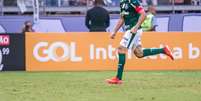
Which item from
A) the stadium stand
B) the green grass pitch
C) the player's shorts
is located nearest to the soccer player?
the player's shorts

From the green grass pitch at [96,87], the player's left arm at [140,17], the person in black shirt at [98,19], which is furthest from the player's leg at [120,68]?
the person in black shirt at [98,19]

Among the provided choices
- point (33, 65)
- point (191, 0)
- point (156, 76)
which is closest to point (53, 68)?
point (33, 65)

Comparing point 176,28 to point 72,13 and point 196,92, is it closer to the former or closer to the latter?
point 72,13

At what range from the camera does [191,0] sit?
2658 cm

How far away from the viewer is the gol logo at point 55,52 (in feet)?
54.1

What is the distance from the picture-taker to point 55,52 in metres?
16.5

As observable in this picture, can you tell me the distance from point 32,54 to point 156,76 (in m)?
3.37

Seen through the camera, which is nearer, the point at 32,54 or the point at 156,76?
the point at 156,76

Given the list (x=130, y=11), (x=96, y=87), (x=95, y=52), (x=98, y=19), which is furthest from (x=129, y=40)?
(x=98, y=19)

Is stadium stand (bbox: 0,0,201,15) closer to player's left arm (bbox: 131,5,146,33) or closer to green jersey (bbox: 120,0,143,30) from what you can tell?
green jersey (bbox: 120,0,143,30)

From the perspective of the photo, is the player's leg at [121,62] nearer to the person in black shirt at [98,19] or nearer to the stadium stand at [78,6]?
the person in black shirt at [98,19]

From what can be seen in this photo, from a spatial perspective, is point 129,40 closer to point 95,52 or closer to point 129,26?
point 129,26

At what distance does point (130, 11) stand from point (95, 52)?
3.98 meters

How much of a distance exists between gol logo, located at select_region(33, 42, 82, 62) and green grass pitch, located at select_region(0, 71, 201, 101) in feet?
2.41
